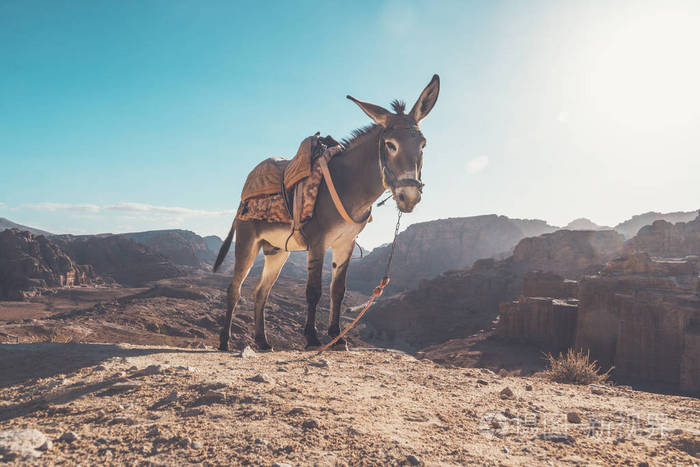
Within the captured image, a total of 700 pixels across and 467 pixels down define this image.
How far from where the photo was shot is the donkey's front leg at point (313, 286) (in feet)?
15.2

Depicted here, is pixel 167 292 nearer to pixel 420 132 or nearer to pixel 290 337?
pixel 290 337

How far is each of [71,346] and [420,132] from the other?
4.94 m

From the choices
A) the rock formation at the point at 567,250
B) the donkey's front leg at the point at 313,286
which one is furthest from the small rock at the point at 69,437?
the rock formation at the point at 567,250

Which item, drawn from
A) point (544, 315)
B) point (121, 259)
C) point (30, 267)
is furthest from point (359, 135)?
point (121, 259)

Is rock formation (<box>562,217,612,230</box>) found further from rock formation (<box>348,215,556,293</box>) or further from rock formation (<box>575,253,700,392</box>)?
rock formation (<box>575,253,700,392</box>)

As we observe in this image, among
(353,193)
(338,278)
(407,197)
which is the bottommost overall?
(338,278)

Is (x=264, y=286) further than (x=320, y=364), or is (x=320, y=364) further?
(x=264, y=286)

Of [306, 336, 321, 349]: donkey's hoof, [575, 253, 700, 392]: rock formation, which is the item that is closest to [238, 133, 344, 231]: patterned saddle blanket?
[306, 336, 321, 349]: donkey's hoof

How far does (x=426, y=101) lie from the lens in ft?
14.7

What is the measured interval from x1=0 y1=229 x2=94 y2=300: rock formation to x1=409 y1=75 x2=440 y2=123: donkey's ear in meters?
58.2

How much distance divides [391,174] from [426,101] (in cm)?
110

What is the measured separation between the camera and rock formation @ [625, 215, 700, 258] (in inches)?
1788

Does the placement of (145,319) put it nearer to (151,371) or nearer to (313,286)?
(313,286)

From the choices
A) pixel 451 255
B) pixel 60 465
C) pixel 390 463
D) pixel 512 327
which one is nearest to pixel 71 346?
pixel 60 465
